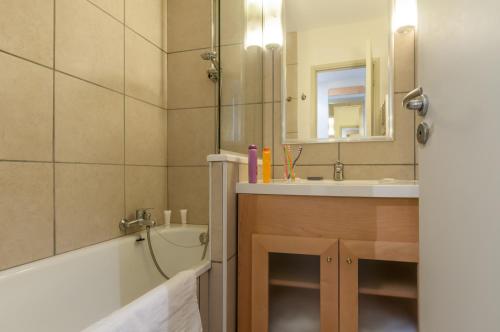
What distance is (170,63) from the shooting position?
5.90ft

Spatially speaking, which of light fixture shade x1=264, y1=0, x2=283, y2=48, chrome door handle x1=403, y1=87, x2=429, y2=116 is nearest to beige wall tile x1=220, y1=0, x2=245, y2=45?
light fixture shade x1=264, y1=0, x2=283, y2=48

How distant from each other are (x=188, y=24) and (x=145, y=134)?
78cm

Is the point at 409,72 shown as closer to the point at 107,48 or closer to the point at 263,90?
the point at 263,90

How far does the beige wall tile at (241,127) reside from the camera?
3.73ft

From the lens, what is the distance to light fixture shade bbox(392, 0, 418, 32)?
1.37 m

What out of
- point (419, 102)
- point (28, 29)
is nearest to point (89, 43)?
point (28, 29)

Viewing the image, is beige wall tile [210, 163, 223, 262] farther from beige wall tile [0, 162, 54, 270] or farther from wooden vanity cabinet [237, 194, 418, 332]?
beige wall tile [0, 162, 54, 270]

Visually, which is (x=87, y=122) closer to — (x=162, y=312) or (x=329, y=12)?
(x=162, y=312)

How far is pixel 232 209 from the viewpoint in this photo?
110 cm

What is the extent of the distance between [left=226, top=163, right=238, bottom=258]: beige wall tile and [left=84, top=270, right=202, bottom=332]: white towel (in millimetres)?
214

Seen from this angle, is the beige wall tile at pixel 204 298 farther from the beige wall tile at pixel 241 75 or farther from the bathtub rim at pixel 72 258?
the beige wall tile at pixel 241 75

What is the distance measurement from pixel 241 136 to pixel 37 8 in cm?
92

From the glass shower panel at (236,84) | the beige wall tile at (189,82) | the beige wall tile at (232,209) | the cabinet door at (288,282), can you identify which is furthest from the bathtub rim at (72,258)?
the beige wall tile at (189,82)

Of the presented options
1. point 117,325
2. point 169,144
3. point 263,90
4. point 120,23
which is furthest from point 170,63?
point 117,325
